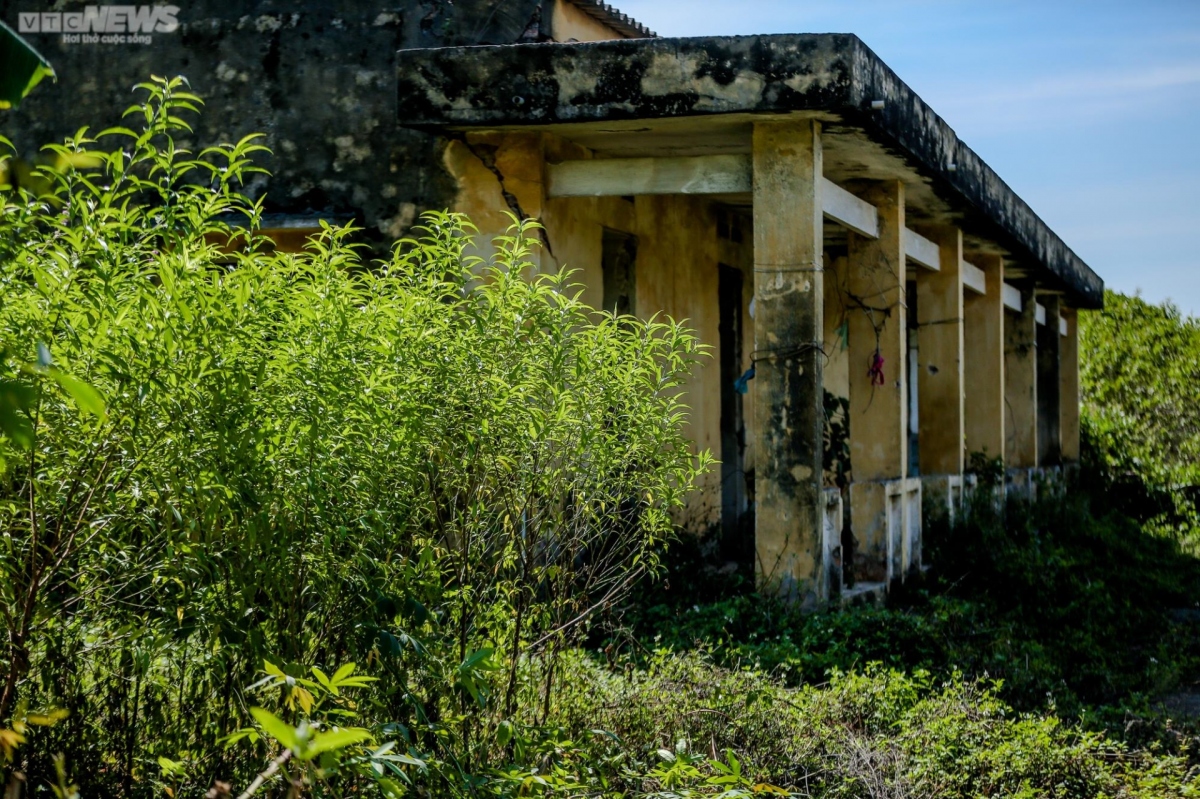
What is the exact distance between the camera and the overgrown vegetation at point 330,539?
3.39 m

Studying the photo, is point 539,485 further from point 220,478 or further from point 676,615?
point 676,615

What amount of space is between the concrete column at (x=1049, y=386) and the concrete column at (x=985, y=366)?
438 centimetres

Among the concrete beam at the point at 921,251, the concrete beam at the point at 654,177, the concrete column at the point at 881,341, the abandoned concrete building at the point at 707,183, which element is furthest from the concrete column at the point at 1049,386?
the concrete beam at the point at 654,177

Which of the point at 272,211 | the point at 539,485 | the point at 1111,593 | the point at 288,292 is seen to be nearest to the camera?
the point at 288,292

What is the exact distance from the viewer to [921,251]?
36.4 ft

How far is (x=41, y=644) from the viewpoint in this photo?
4.00 metres

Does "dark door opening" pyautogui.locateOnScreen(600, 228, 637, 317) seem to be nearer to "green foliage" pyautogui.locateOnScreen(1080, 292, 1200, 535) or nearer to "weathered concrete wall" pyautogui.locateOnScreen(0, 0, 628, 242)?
"weathered concrete wall" pyautogui.locateOnScreen(0, 0, 628, 242)

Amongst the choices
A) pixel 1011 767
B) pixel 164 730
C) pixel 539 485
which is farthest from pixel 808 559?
pixel 164 730

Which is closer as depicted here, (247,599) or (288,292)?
(247,599)

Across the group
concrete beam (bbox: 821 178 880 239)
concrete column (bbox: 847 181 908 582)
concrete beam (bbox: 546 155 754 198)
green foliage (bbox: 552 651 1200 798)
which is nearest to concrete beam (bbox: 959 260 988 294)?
concrete column (bbox: 847 181 908 582)

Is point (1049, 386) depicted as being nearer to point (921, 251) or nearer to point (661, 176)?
point (921, 251)

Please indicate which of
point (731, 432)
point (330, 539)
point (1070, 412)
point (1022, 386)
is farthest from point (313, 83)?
point (1070, 412)

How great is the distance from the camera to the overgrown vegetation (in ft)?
11.1

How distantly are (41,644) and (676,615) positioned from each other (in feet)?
13.9
